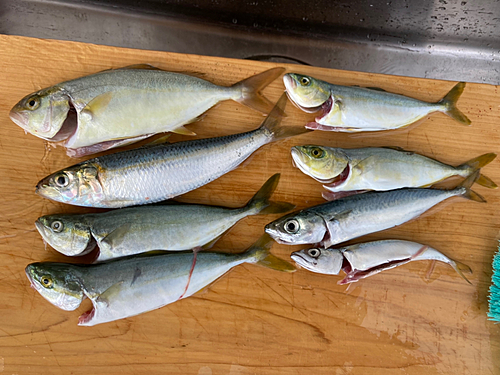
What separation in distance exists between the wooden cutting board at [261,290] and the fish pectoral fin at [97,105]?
312 mm

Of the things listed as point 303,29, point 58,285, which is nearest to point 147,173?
point 58,285

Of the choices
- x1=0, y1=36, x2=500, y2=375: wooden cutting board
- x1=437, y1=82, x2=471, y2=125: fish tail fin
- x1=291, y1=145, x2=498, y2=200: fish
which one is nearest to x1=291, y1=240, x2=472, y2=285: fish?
x1=0, y1=36, x2=500, y2=375: wooden cutting board

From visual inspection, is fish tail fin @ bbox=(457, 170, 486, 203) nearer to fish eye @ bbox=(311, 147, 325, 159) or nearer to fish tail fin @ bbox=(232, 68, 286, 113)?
fish eye @ bbox=(311, 147, 325, 159)

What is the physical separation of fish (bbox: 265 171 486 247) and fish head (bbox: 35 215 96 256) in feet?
3.32

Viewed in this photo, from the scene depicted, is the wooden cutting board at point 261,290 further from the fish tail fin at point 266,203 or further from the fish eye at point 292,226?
the fish eye at point 292,226

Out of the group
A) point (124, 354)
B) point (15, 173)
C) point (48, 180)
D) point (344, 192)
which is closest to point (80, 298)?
point (124, 354)

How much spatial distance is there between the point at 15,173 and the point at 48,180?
353 millimetres

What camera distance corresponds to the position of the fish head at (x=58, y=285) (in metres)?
1.72

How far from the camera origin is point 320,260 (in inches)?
74.4

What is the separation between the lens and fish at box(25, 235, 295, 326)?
1.73m

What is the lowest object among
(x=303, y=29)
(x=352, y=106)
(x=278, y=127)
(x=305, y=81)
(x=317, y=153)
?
(x=317, y=153)

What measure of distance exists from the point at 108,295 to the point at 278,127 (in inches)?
52.5

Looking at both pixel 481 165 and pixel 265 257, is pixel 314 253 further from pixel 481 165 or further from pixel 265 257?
pixel 481 165

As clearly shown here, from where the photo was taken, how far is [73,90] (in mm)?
1810
